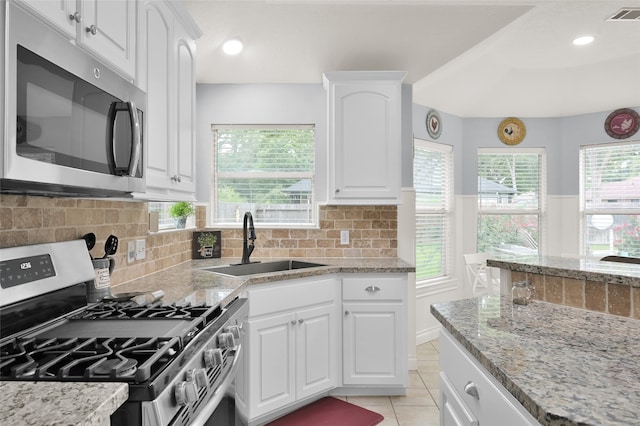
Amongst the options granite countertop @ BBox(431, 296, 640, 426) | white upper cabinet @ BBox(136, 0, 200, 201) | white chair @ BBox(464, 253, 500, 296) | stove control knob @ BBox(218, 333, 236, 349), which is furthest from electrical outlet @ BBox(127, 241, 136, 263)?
white chair @ BBox(464, 253, 500, 296)

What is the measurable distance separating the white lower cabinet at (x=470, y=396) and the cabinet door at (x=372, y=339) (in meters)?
1.30

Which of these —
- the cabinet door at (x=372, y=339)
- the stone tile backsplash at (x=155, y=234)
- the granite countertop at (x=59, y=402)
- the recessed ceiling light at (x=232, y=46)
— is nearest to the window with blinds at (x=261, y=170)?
the stone tile backsplash at (x=155, y=234)

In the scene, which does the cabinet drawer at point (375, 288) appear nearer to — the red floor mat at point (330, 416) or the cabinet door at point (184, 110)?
the red floor mat at point (330, 416)

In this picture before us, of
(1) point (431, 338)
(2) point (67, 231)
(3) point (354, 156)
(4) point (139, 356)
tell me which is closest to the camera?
(4) point (139, 356)

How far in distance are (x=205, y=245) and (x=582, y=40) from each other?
351 cm

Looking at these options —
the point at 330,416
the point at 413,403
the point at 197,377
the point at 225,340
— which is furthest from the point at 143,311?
the point at 413,403

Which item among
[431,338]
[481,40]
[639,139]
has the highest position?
[481,40]

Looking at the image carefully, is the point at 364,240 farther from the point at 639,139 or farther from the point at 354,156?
the point at 639,139

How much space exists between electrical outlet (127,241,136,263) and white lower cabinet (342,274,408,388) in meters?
1.32

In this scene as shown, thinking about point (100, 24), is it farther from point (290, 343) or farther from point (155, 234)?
point (290, 343)

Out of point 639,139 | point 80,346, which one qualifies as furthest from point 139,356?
point 639,139

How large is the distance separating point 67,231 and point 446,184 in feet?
→ 12.5

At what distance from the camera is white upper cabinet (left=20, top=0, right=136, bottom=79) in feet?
3.65

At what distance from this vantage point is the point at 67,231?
1650 mm
